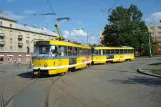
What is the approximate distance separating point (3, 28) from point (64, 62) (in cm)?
5217

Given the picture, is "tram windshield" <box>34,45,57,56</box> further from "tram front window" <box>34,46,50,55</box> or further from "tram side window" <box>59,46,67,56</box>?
"tram side window" <box>59,46,67,56</box>

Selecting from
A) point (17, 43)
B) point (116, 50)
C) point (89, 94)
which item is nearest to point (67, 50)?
point (89, 94)

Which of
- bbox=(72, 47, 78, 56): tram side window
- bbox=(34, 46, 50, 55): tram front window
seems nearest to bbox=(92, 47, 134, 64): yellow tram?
bbox=(72, 47, 78, 56): tram side window

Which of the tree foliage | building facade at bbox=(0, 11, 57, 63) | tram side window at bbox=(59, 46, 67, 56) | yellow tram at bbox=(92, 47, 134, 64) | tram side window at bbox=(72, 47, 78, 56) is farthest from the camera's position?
building facade at bbox=(0, 11, 57, 63)

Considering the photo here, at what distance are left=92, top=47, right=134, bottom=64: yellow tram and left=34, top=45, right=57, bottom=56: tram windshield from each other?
52.1 feet

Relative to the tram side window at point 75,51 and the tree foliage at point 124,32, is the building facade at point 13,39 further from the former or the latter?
the tram side window at point 75,51

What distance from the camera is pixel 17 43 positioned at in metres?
69.3

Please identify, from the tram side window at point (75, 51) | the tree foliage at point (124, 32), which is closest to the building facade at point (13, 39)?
the tree foliage at point (124, 32)

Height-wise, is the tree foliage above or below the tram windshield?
above

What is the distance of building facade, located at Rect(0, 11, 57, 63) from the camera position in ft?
206

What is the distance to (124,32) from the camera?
179 ft

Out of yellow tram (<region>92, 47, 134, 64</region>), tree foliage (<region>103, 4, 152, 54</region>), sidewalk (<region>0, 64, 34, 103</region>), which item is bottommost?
sidewalk (<region>0, 64, 34, 103</region>)

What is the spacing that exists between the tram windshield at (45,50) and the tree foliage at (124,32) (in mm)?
40445

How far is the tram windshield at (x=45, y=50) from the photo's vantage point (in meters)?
14.9
